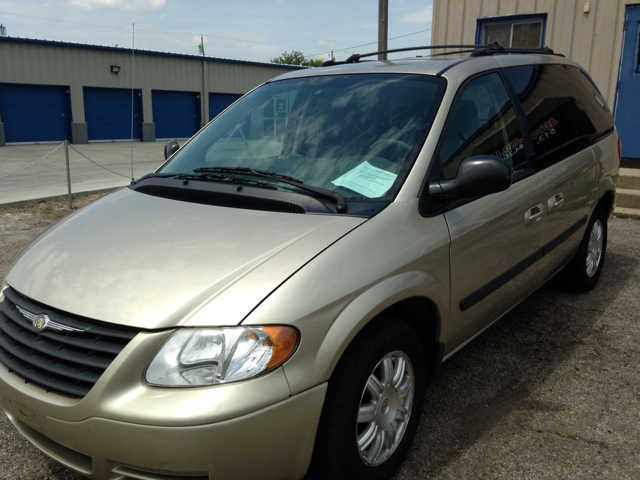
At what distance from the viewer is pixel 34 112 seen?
26.5m

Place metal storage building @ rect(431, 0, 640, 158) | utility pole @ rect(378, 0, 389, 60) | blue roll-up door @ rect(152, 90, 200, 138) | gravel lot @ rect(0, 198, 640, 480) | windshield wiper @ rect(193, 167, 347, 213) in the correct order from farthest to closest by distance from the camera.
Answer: blue roll-up door @ rect(152, 90, 200, 138) < utility pole @ rect(378, 0, 389, 60) < metal storage building @ rect(431, 0, 640, 158) < gravel lot @ rect(0, 198, 640, 480) < windshield wiper @ rect(193, 167, 347, 213)

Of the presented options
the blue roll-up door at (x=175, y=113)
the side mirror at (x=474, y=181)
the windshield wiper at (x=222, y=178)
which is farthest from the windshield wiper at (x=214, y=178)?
the blue roll-up door at (x=175, y=113)

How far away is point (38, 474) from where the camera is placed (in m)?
2.47

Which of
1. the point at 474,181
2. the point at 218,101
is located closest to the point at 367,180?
the point at 474,181

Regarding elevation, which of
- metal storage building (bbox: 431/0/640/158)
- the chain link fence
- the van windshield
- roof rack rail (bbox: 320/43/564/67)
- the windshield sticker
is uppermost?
metal storage building (bbox: 431/0/640/158)

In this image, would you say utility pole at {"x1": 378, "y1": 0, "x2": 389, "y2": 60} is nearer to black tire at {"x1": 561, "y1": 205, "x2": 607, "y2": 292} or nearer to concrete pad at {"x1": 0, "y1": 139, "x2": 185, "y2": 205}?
concrete pad at {"x1": 0, "y1": 139, "x2": 185, "y2": 205}

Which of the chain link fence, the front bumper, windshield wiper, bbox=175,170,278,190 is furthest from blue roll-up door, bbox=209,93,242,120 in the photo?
the front bumper

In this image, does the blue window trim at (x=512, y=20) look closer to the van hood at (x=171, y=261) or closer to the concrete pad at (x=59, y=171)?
the concrete pad at (x=59, y=171)

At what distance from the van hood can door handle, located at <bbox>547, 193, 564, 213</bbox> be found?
1624mm

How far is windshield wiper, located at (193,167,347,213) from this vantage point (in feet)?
7.88

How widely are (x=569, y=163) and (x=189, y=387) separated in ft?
9.59

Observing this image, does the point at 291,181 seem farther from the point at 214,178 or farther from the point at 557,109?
the point at 557,109

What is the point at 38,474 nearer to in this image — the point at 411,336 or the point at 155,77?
the point at 411,336

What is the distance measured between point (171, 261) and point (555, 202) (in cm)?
240
